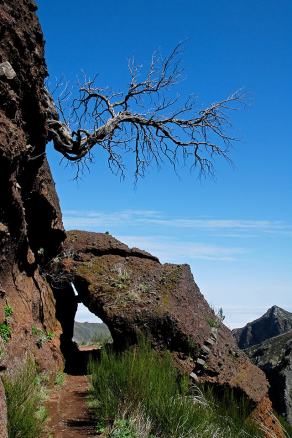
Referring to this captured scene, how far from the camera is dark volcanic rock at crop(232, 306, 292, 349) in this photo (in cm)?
2666

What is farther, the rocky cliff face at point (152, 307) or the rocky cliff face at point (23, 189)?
the rocky cliff face at point (152, 307)

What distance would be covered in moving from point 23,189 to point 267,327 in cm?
2106

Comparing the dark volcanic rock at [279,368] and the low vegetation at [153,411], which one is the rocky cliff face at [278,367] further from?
the low vegetation at [153,411]

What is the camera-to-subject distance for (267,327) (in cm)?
2744

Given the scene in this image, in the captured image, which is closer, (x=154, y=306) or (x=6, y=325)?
(x=6, y=325)

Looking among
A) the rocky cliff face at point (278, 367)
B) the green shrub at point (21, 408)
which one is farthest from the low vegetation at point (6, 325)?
the rocky cliff face at point (278, 367)

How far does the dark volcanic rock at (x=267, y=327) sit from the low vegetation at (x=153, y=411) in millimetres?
20488

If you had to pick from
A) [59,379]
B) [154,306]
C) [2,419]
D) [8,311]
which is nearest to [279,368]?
[154,306]

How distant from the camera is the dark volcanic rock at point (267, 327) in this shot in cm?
2666

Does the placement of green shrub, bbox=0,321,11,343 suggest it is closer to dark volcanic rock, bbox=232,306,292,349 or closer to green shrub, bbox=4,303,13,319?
green shrub, bbox=4,303,13,319

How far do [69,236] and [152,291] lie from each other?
3.35 m

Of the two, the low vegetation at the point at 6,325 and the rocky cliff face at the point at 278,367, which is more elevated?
the low vegetation at the point at 6,325

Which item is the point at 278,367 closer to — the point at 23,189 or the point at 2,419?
the point at 23,189

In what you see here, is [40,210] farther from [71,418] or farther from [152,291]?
[71,418]
